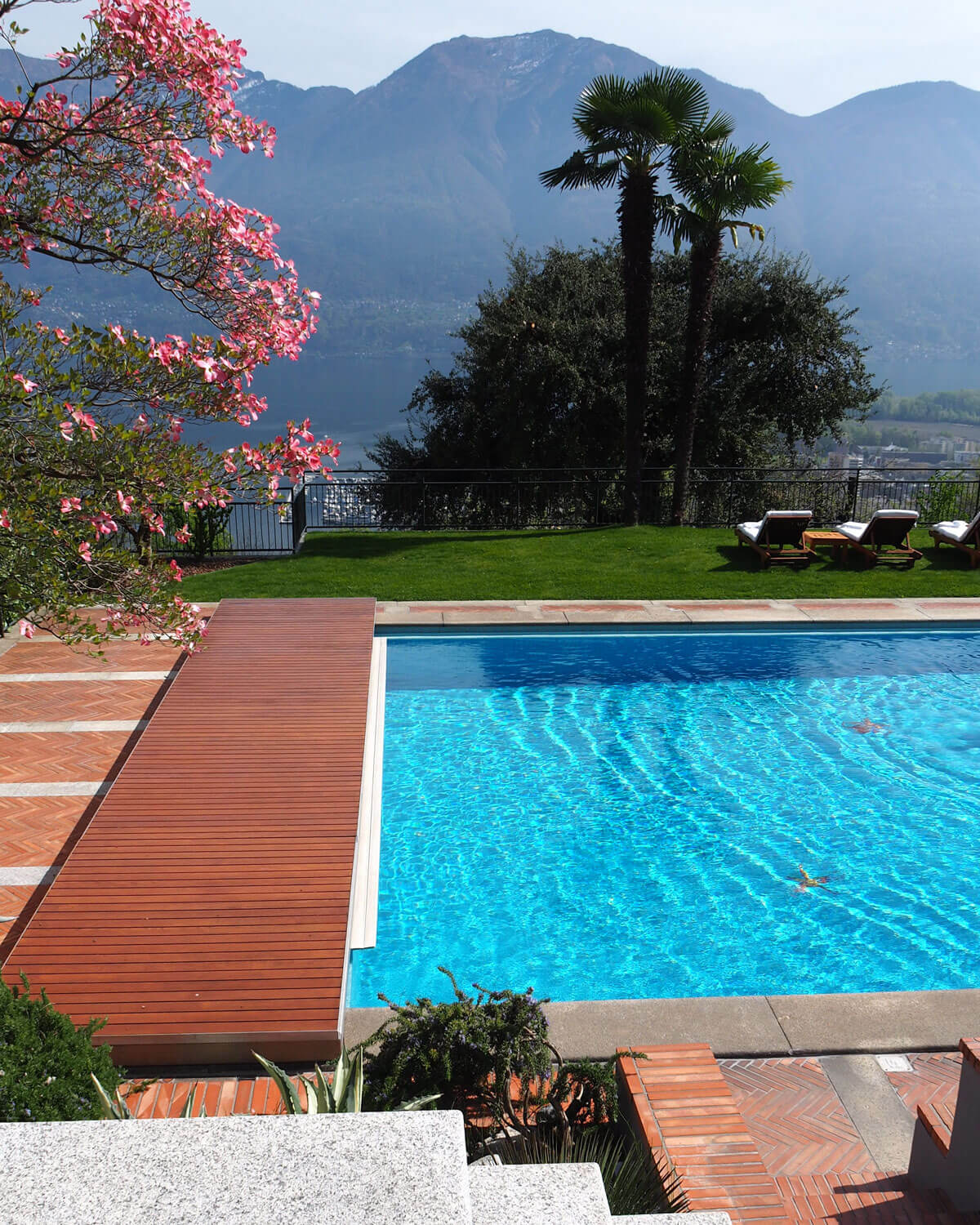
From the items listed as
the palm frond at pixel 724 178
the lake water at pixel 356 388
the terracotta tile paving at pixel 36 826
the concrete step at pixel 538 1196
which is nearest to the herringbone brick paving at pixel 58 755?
the terracotta tile paving at pixel 36 826

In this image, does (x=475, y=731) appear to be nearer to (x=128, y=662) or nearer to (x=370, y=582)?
(x=128, y=662)

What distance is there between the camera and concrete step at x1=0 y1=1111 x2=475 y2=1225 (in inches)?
77.1

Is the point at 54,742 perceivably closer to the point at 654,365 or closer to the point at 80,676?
the point at 80,676

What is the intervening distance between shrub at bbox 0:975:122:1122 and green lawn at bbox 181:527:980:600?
948 cm

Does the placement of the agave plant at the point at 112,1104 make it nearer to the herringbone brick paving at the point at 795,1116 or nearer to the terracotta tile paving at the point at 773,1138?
the terracotta tile paving at the point at 773,1138

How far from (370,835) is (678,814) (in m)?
2.61

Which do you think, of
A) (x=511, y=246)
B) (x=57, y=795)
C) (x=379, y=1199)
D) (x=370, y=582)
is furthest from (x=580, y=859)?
(x=511, y=246)

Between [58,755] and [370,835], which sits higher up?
[58,755]

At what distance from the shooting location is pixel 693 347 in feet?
56.8

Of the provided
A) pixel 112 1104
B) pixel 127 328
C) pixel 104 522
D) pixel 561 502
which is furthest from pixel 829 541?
pixel 112 1104

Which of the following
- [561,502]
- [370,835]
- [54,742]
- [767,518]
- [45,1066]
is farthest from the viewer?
[561,502]

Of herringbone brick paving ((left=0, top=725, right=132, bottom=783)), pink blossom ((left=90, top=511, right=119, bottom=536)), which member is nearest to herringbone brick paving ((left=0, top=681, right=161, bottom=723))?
herringbone brick paving ((left=0, top=725, right=132, bottom=783))

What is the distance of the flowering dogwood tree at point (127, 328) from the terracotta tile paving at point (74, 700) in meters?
4.20

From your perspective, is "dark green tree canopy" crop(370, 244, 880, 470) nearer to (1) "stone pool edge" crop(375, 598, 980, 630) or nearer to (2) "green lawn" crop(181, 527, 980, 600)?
(2) "green lawn" crop(181, 527, 980, 600)
